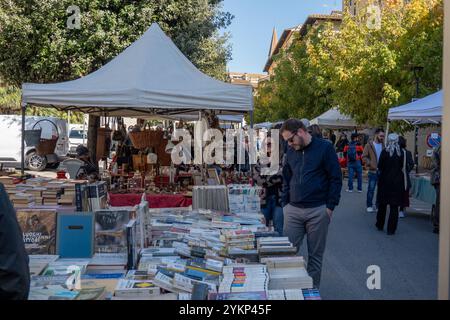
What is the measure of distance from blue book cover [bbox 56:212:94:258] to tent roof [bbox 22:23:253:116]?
11.4 ft

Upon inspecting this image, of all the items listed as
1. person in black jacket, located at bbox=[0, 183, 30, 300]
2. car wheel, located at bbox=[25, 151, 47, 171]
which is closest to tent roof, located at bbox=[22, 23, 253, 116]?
person in black jacket, located at bbox=[0, 183, 30, 300]

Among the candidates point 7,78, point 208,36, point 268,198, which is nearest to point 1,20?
point 7,78


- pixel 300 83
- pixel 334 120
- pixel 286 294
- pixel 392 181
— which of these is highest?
pixel 300 83

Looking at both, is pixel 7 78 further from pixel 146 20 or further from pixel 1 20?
pixel 146 20

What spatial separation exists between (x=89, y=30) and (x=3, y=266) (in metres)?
14.0

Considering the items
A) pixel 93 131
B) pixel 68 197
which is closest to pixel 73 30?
pixel 93 131

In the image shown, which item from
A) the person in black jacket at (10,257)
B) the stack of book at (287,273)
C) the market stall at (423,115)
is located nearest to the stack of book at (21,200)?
the stack of book at (287,273)

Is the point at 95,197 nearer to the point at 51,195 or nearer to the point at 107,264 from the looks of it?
the point at 51,195

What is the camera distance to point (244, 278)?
143 inches

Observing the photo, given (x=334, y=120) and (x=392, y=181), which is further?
(x=334, y=120)

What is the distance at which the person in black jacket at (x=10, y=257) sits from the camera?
7.14 ft

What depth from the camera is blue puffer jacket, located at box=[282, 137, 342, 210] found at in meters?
5.23

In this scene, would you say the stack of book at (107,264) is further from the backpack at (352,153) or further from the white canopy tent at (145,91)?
the backpack at (352,153)

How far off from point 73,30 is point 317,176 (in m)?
12.1
